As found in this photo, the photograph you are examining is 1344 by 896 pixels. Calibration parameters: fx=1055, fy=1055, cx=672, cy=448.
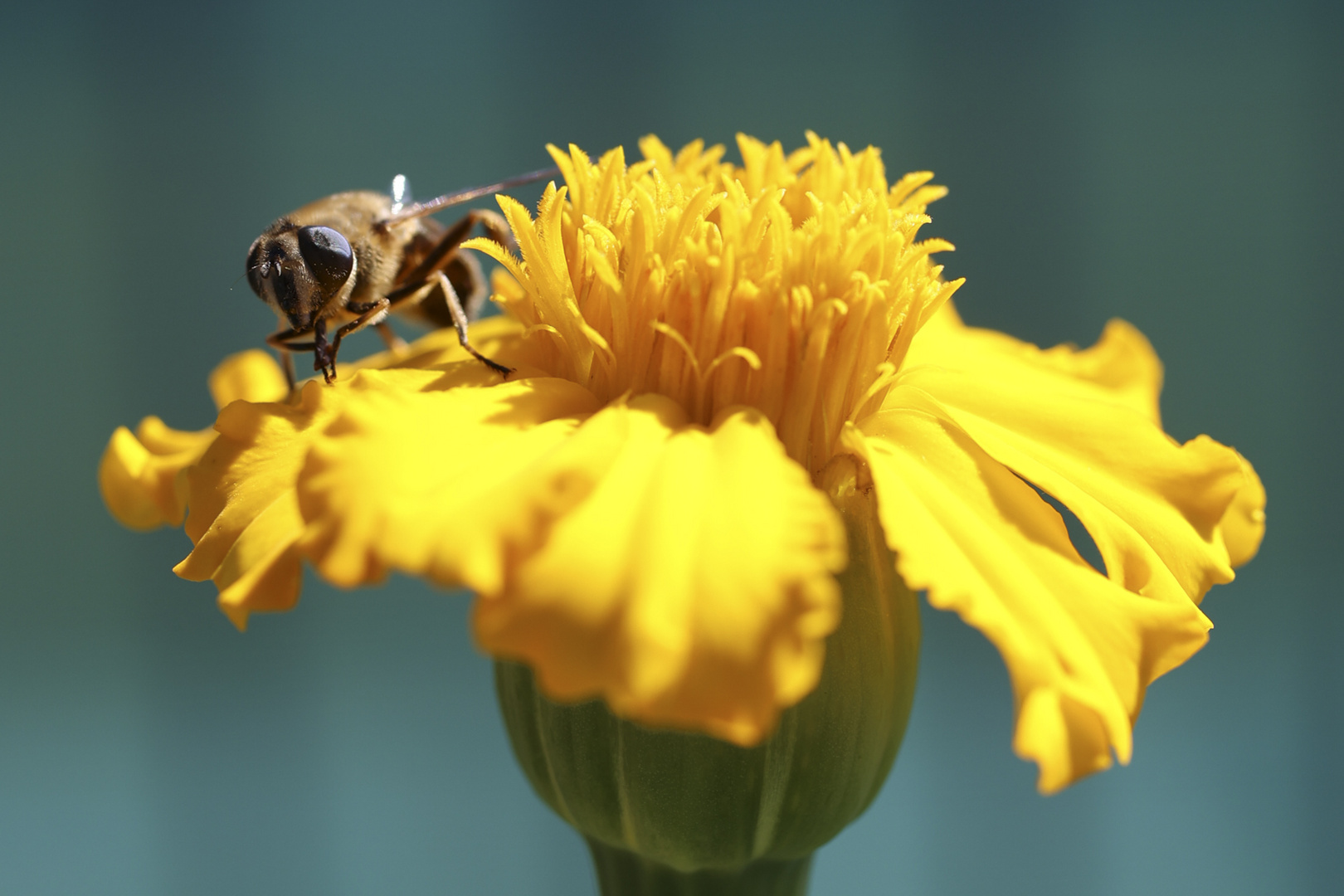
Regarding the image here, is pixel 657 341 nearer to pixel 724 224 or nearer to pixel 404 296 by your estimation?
pixel 724 224

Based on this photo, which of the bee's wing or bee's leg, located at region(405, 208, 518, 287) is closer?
bee's leg, located at region(405, 208, 518, 287)

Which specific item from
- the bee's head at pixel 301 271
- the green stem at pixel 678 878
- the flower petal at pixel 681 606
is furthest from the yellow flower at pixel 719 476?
the green stem at pixel 678 878

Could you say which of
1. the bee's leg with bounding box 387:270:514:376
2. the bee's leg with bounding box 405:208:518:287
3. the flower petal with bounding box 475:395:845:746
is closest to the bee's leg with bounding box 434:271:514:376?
the bee's leg with bounding box 387:270:514:376

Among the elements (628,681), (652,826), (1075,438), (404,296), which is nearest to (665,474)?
(628,681)

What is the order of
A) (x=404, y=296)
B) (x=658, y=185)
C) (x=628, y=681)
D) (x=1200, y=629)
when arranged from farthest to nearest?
(x=404, y=296) → (x=658, y=185) → (x=1200, y=629) → (x=628, y=681)

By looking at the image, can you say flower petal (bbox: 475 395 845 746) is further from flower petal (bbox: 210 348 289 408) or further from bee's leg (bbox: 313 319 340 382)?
flower petal (bbox: 210 348 289 408)

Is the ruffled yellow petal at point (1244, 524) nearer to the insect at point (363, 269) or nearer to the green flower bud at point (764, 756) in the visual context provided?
the green flower bud at point (764, 756)
